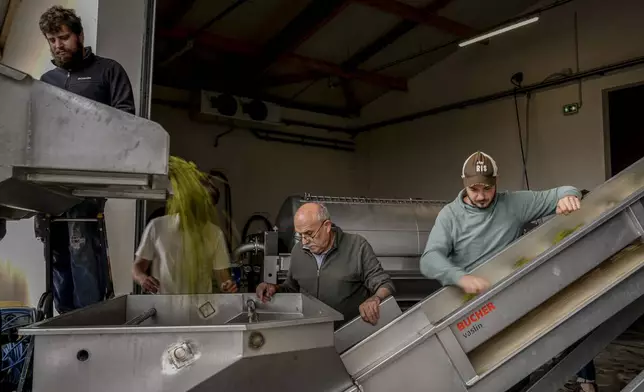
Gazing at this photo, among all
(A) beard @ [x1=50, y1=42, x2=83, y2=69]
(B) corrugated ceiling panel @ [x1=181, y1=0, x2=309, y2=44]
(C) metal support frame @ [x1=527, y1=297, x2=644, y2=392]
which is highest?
(B) corrugated ceiling panel @ [x1=181, y1=0, x2=309, y2=44]

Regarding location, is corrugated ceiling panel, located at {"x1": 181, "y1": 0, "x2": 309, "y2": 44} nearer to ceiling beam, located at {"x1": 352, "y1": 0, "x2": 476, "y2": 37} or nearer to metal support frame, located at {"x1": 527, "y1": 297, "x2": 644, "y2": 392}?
ceiling beam, located at {"x1": 352, "y1": 0, "x2": 476, "y2": 37}

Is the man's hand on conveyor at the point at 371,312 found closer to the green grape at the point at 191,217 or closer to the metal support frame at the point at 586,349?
the metal support frame at the point at 586,349

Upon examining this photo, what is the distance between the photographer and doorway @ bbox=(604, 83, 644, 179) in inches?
193

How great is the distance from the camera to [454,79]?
6.88 metres

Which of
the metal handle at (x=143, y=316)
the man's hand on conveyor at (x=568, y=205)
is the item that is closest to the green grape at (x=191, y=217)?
the metal handle at (x=143, y=316)

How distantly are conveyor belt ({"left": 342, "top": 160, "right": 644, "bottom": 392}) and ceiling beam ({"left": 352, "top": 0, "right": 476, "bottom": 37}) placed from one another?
4420mm

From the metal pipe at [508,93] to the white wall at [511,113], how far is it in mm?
84

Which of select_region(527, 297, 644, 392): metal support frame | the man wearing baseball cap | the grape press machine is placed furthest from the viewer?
the man wearing baseball cap

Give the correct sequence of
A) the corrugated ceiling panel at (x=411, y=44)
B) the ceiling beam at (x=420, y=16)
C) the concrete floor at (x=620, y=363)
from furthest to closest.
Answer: the corrugated ceiling panel at (x=411, y=44)
the ceiling beam at (x=420, y=16)
the concrete floor at (x=620, y=363)

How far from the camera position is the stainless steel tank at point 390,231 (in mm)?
3457

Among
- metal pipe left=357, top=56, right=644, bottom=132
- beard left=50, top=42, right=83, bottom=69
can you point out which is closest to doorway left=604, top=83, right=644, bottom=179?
metal pipe left=357, top=56, right=644, bottom=132

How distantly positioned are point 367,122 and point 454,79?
1.80 m

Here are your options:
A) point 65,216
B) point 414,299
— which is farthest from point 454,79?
point 65,216

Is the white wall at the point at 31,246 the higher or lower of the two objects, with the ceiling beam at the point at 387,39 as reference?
lower
